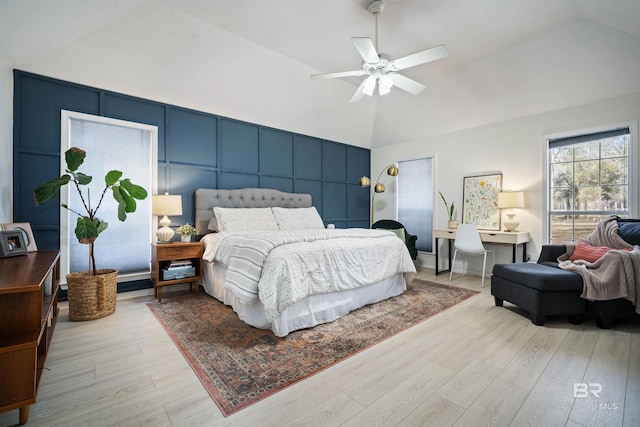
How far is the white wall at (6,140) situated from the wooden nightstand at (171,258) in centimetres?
131

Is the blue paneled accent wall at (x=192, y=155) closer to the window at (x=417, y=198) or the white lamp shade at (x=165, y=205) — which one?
the white lamp shade at (x=165, y=205)

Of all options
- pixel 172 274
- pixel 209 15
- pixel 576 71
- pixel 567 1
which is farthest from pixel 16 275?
pixel 576 71

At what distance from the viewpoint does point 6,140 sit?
2.69m

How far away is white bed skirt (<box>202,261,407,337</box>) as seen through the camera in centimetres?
248

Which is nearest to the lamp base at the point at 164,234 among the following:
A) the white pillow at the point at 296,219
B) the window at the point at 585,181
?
the white pillow at the point at 296,219

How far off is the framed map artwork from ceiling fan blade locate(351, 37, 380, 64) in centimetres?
310

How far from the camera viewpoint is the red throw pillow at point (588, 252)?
295 centimetres

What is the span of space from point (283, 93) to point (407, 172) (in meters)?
2.95

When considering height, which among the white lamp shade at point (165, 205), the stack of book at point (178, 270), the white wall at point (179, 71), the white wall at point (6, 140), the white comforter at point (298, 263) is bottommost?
the stack of book at point (178, 270)

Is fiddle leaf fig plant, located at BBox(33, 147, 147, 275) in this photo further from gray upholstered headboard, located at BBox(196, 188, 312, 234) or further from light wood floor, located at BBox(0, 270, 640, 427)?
gray upholstered headboard, located at BBox(196, 188, 312, 234)

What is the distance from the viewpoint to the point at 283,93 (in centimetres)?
448

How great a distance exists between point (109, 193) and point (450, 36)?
4508 mm

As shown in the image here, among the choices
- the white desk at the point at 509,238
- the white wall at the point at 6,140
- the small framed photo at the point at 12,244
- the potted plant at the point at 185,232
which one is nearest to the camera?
the small framed photo at the point at 12,244

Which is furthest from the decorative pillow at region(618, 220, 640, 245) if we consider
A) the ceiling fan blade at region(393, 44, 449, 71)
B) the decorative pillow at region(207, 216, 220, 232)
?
the decorative pillow at region(207, 216, 220, 232)
